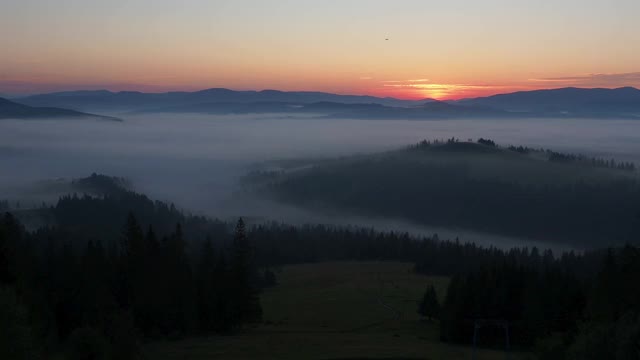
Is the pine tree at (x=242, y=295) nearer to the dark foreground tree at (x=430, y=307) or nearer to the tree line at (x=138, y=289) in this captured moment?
the tree line at (x=138, y=289)

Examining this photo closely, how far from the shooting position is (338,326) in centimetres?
5297

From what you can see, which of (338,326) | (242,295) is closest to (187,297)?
(242,295)

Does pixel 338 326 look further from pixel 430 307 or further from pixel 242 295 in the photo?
pixel 242 295

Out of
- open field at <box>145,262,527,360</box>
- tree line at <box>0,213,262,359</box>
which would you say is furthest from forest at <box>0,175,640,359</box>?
open field at <box>145,262,527,360</box>

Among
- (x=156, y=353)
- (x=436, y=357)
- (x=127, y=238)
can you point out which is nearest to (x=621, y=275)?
(x=436, y=357)

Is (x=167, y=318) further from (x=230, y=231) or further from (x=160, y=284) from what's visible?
(x=230, y=231)

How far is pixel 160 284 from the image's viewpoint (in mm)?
44906

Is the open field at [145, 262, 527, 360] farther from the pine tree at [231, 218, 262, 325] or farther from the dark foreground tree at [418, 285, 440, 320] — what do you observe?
the pine tree at [231, 218, 262, 325]

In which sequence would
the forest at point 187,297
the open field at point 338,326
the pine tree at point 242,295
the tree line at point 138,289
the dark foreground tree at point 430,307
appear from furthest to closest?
the dark foreground tree at point 430,307, the pine tree at point 242,295, the tree line at point 138,289, the open field at point 338,326, the forest at point 187,297

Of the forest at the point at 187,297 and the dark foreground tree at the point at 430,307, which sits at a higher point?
the forest at the point at 187,297

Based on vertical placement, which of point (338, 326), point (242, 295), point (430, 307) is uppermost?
point (242, 295)

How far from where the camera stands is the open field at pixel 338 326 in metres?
35.1

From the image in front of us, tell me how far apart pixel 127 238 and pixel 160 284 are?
591 centimetres

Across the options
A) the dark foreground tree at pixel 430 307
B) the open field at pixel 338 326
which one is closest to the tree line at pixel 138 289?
the open field at pixel 338 326
